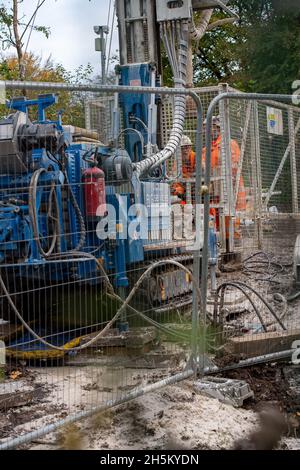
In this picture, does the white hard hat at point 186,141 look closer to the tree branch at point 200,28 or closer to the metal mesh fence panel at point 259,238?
the metal mesh fence panel at point 259,238

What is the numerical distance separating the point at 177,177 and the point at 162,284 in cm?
209

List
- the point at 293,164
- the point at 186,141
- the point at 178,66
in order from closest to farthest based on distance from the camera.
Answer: the point at 293,164 → the point at 186,141 → the point at 178,66

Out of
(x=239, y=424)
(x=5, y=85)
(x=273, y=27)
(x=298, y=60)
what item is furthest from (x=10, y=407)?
(x=298, y=60)

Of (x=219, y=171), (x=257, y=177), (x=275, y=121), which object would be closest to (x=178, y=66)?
(x=219, y=171)

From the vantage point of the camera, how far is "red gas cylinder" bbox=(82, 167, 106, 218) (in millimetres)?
6387

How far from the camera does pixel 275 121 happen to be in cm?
Result: 794

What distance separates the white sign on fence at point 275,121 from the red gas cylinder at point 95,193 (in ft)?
7.73

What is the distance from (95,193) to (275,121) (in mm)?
2643

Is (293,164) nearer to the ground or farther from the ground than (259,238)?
farther from the ground

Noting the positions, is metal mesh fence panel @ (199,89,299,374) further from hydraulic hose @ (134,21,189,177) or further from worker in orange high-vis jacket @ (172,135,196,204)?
hydraulic hose @ (134,21,189,177)

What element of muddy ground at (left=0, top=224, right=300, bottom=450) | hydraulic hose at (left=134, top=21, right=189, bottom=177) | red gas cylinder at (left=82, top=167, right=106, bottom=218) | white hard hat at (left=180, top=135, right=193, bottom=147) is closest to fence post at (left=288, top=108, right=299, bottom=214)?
hydraulic hose at (left=134, top=21, right=189, bottom=177)

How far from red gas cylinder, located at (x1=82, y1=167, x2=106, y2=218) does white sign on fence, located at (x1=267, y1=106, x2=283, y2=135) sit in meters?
2.36

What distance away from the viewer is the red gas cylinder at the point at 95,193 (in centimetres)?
639

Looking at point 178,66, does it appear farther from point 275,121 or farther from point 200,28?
point 275,121
